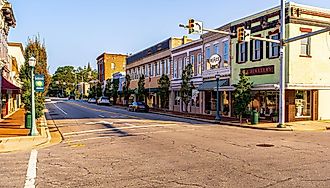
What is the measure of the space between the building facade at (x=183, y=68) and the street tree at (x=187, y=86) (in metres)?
0.50

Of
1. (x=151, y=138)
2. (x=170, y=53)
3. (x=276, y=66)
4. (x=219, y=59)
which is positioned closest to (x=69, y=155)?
(x=151, y=138)

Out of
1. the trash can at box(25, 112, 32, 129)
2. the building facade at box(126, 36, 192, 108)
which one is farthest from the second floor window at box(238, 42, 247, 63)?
the building facade at box(126, 36, 192, 108)

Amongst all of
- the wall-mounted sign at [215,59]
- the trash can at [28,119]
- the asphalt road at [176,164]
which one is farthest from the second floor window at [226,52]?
the trash can at [28,119]

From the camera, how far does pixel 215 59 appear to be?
35.4 metres

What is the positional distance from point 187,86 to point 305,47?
15.1 metres

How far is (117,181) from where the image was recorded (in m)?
8.44

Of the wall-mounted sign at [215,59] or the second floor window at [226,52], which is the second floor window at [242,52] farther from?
the wall-mounted sign at [215,59]

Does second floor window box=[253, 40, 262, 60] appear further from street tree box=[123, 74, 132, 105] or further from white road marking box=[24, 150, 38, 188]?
street tree box=[123, 74, 132, 105]

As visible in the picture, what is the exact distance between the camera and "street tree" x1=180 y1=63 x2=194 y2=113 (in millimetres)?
39656

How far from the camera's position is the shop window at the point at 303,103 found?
26.8 m

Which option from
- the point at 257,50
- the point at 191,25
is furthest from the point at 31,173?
the point at 257,50

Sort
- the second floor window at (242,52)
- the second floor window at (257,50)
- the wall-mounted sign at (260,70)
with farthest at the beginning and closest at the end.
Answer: the second floor window at (242,52) < the second floor window at (257,50) < the wall-mounted sign at (260,70)

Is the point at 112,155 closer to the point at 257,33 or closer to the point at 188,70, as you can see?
the point at 257,33

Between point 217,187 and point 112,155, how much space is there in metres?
5.37
